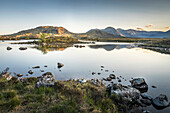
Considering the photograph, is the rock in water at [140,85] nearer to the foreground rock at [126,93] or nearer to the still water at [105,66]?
the still water at [105,66]

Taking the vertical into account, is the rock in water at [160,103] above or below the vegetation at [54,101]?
below

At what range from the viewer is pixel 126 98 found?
38.7 ft

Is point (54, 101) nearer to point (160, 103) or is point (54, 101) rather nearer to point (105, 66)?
point (160, 103)

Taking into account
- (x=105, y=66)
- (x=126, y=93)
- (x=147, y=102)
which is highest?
(x=126, y=93)

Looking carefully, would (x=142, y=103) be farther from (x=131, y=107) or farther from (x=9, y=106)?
(x=9, y=106)

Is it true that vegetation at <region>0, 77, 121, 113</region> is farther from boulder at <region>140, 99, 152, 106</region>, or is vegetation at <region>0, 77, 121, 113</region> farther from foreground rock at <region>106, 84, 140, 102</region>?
boulder at <region>140, 99, 152, 106</region>

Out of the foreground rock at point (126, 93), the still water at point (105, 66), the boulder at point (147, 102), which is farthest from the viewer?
the still water at point (105, 66)

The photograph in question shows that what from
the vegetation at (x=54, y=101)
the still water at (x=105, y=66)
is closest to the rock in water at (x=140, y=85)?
the still water at (x=105, y=66)

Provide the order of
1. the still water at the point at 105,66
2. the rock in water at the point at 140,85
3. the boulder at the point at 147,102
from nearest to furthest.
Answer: the boulder at the point at 147,102, the rock in water at the point at 140,85, the still water at the point at 105,66

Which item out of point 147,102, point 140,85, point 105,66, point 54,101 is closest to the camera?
point 54,101

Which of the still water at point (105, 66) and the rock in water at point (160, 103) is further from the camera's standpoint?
the still water at point (105, 66)

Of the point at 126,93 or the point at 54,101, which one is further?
the point at 126,93


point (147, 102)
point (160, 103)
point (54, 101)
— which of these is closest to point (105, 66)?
point (147, 102)

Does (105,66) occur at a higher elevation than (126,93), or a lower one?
lower
